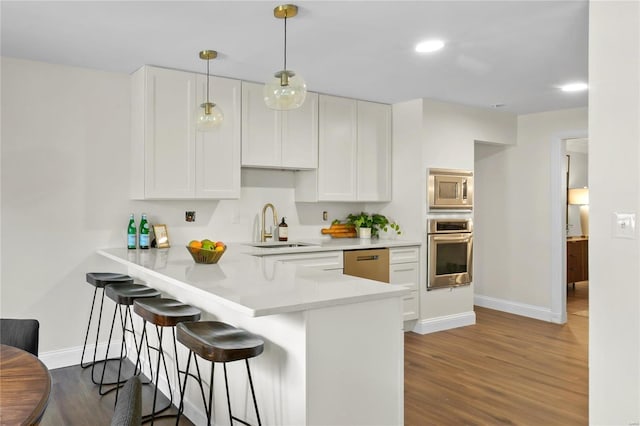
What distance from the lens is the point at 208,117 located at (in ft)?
10.8

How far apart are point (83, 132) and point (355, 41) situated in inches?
88.8

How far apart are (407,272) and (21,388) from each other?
3.83 metres

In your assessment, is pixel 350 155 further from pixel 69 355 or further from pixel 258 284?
pixel 69 355

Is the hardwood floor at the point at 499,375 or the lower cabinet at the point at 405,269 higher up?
the lower cabinet at the point at 405,269

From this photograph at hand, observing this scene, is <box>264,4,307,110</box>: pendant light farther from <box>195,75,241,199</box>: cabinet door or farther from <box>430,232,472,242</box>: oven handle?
<box>430,232,472,242</box>: oven handle

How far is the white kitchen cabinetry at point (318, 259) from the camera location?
4.12m

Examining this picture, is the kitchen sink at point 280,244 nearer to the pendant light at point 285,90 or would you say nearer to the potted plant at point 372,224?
the potted plant at point 372,224

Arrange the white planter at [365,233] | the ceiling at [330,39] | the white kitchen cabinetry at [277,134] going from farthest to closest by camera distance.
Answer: the white planter at [365,233] → the white kitchen cabinetry at [277,134] → the ceiling at [330,39]

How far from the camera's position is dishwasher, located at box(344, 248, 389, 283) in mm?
4496

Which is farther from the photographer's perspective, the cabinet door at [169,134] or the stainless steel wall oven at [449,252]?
the stainless steel wall oven at [449,252]

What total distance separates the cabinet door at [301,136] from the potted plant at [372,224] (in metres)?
0.89
